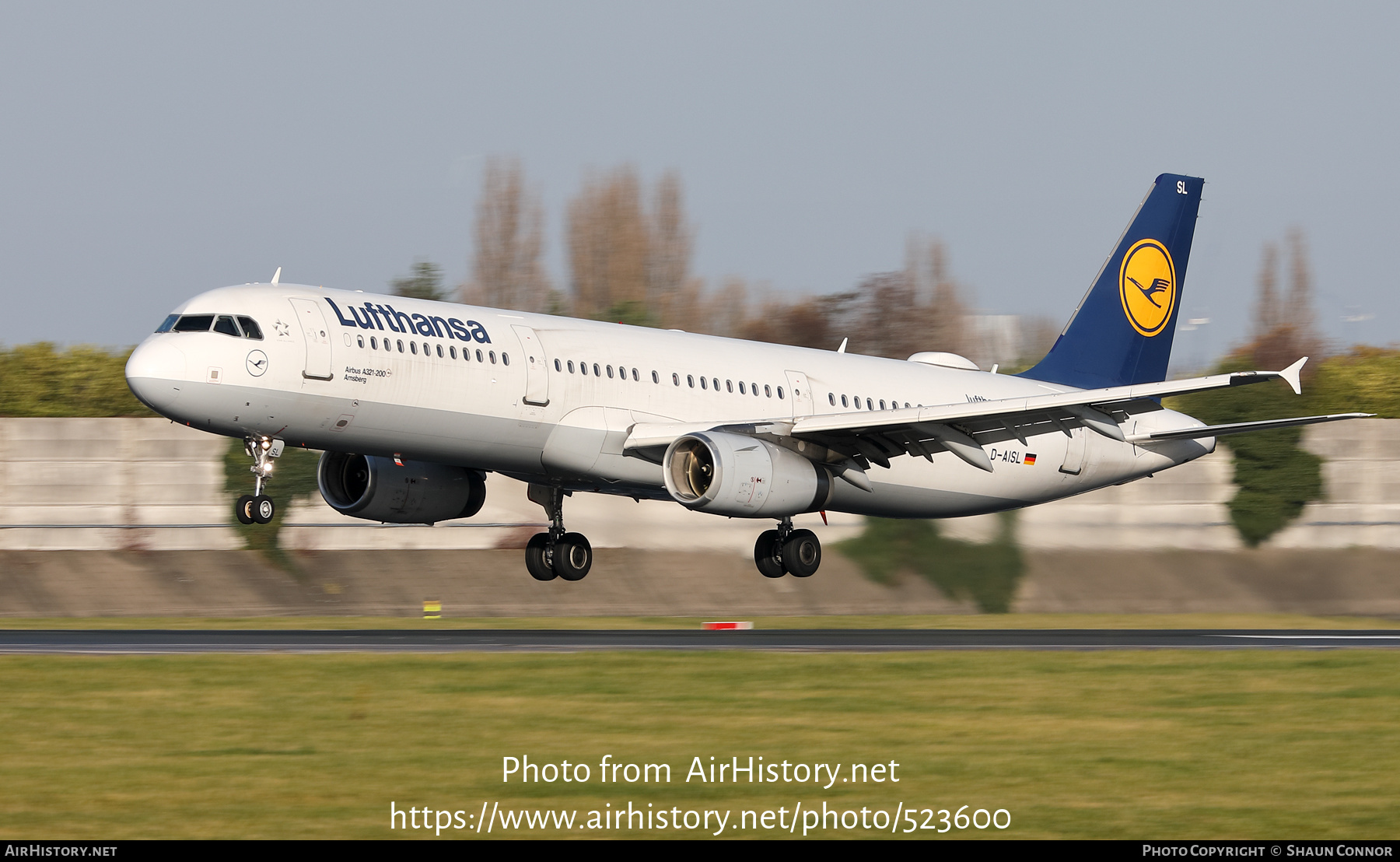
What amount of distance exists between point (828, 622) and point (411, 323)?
18.0 meters

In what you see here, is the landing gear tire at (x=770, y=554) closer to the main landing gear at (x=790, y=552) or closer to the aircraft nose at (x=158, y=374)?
the main landing gear at (x=790, y=552)

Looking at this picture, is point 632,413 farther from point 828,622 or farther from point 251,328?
point 828,622

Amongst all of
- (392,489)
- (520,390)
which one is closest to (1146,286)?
(520,390)

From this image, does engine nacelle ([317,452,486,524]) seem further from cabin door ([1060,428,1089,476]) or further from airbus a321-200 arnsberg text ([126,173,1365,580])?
cabin door ([1060,428,1089,476])

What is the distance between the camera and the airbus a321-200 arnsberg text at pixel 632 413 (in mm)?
28516

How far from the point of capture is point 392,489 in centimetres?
3441

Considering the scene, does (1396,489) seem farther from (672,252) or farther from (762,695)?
(672,252)

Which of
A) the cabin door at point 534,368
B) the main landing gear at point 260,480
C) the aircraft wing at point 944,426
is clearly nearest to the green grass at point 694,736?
the main landing gear at point 260,480

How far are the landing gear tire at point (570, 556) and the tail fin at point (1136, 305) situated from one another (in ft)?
42.0

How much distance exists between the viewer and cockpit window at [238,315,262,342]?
92.6 feet

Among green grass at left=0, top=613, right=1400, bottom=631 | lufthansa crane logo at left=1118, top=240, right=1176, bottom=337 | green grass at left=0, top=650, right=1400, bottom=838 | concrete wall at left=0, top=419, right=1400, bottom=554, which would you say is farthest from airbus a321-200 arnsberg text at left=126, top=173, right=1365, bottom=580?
concrete wall at left=0, top=419, right=1400, bottom=554

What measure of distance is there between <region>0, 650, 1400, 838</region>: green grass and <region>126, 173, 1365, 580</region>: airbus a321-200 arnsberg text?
Result: 4.43 m
